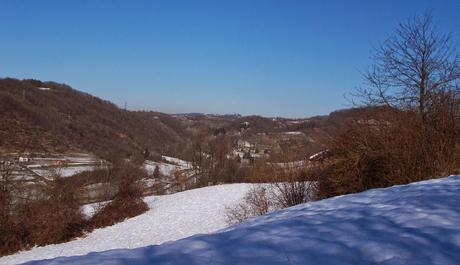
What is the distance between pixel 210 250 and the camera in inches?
153

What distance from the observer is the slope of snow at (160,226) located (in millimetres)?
21297

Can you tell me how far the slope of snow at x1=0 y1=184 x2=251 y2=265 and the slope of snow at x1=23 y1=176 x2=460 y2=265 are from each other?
53.7ft

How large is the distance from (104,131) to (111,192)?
267 ft

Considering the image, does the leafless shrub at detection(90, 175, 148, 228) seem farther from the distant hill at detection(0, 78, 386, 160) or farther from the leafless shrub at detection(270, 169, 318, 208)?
the distant hill at detection(0, 78, 386, 160)

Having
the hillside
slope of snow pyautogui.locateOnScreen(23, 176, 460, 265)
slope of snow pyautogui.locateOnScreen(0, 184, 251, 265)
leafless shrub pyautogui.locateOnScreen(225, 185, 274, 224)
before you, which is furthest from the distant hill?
slope of snow pyautogui.locateOnScreen(23, 176, 460, 265)

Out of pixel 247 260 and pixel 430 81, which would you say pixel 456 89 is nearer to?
pixel 430 81

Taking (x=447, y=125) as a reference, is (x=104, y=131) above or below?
above

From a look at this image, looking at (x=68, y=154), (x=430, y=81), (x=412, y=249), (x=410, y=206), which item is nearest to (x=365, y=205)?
(x=410, y=206)

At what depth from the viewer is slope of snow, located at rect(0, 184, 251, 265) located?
21.3 m

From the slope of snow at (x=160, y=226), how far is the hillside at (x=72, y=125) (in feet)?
123

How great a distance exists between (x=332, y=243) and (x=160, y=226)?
23.2 m

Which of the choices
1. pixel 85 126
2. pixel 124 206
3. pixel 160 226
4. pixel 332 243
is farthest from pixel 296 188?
pixel 85 126

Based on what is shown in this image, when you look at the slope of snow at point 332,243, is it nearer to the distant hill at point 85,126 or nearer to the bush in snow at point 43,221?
the bush in snow at point 43,221

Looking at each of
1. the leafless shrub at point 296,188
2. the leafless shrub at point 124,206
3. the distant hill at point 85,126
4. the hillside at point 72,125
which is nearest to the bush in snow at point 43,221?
the leafless shrub at point 124,206
